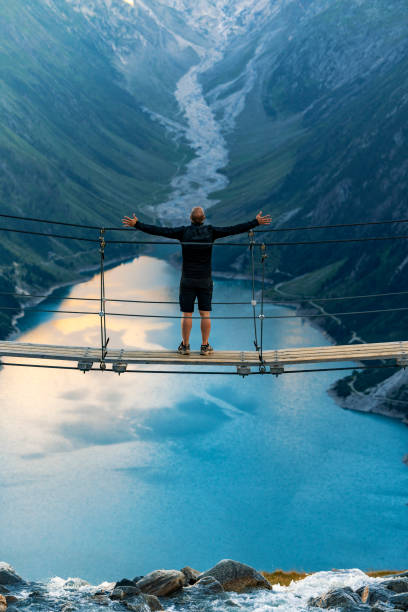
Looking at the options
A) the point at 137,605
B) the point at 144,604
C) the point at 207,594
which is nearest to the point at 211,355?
the point at 137,605

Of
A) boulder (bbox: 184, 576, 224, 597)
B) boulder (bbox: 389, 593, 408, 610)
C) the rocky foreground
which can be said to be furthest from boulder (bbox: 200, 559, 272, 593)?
boulder (bbox: 389, 593, 408, 610)

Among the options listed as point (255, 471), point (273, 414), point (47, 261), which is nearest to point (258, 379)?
point (273, 414)

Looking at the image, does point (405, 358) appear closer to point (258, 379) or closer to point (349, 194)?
point (258, 379)

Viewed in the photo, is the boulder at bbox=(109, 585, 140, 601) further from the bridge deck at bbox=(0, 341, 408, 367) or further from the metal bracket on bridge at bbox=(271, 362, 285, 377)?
the metal bracket on bridge at bbox=(271, 362, 285, 377)

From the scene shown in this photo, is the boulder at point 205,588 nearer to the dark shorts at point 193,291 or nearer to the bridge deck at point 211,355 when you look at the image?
the bridge deck at point 211,355

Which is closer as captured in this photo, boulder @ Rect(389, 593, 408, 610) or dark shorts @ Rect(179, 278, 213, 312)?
dark shorts @ Rect(179, 278, 213, 312)

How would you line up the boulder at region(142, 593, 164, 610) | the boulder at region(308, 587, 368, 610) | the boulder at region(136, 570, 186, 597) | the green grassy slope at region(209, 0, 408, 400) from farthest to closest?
the green grassy slope at region(209, 0, 408, 400) → the boulder at region(136, 570, 186, 597) → the boulder at region(142, 593, 164, 610) → the boulder at region(308, 587, 368, 610)
